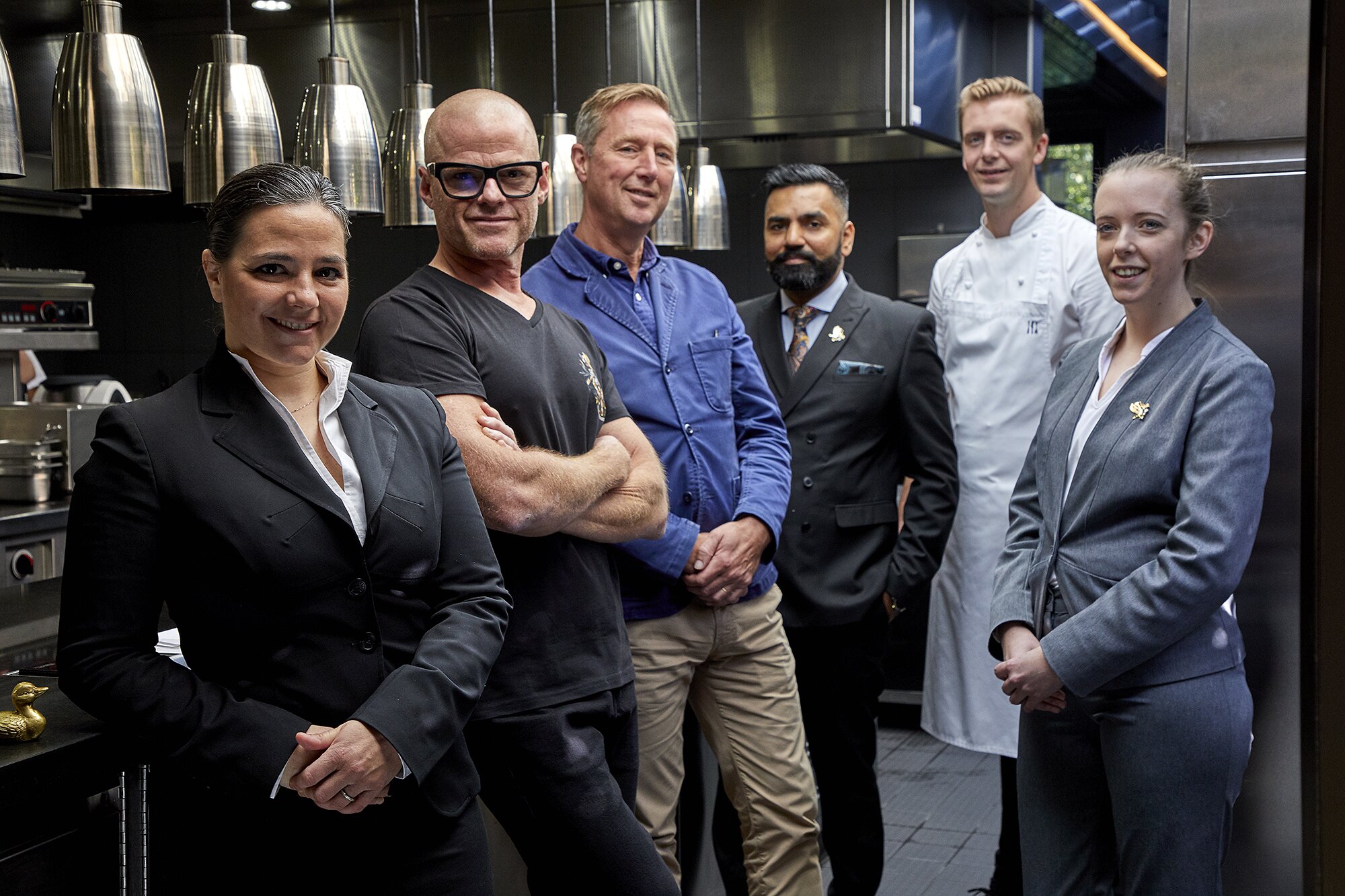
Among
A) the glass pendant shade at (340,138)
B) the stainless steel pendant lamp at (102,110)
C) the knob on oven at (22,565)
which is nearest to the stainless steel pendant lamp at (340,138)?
the glass pendant shade at (340,138)

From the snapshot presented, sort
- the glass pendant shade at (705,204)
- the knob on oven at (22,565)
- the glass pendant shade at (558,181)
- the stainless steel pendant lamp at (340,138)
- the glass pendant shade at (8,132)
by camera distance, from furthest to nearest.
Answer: the knob on oven at (22,565)
the glass pendant shade at (705,204)
the glass pendant shade at (558,181)
the stainless steel pendant lamp at (340,138)
the glass pendant shade at (8,132)

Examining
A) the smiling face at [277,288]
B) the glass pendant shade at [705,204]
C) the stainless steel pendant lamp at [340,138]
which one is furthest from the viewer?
the glass pendant shade at [705,204]

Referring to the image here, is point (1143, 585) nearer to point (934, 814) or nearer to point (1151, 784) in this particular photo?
point (1151, 784)

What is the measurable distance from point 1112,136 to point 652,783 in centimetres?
690

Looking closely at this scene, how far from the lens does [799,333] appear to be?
9.91 feet

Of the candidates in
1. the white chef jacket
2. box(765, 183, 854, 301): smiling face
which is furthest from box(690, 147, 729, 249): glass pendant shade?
the white chef jacket

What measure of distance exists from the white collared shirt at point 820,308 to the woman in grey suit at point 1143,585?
84cm

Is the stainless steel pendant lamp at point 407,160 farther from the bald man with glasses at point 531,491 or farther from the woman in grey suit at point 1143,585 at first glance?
the woman in grey suit at point 1143,585

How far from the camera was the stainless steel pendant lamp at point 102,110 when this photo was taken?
1834mm

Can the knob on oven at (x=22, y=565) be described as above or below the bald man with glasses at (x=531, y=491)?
below

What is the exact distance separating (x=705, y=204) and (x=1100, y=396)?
1.64 m

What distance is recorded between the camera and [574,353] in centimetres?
211

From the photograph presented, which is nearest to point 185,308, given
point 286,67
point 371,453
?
point 286,67

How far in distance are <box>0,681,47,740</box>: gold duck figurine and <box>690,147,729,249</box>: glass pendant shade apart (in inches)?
91.2
